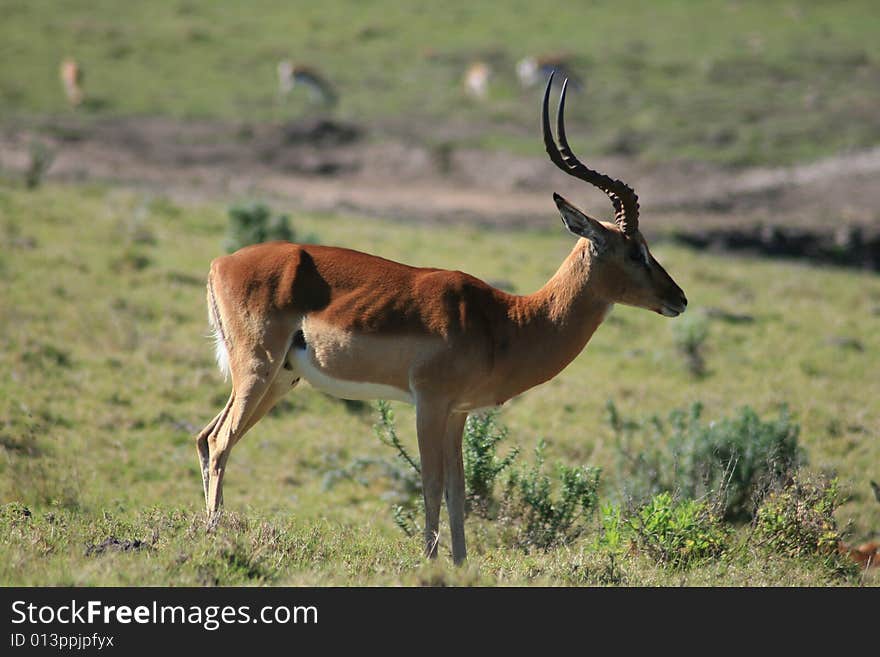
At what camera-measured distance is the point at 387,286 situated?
682 centimetres

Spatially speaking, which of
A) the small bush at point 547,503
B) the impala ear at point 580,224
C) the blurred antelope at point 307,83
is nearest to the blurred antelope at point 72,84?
the blurred antelope at point 307,83

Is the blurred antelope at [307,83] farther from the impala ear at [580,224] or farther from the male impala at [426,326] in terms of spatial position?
the impala ear at [580,224]

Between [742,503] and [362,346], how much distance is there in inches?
167

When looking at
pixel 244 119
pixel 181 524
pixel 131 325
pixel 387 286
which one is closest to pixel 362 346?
pixel 387 286

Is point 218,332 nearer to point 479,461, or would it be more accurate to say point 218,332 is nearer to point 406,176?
point 479,461

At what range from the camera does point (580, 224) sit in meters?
6.74

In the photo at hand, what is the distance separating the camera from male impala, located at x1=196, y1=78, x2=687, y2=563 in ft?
21.7

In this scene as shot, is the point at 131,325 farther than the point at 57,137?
No

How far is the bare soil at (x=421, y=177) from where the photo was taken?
2158 cm
